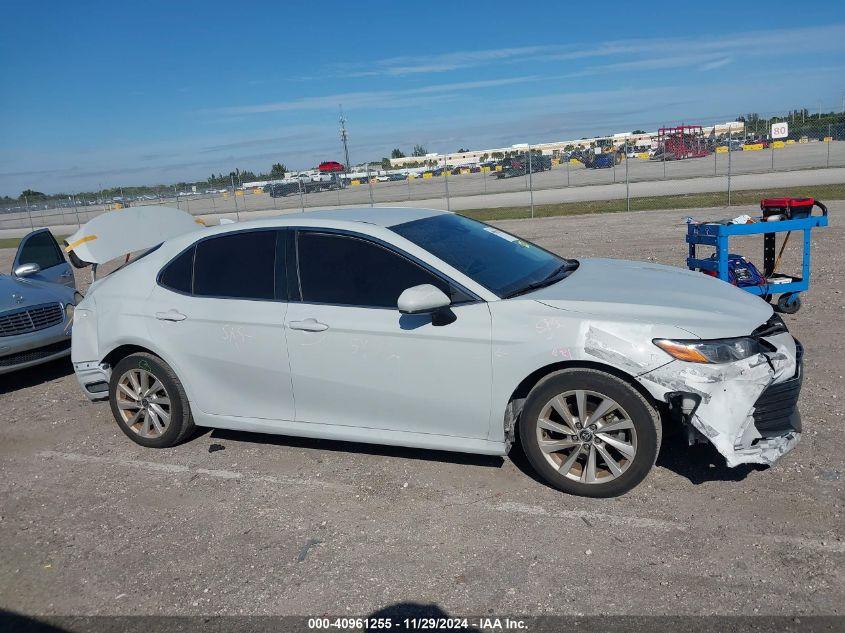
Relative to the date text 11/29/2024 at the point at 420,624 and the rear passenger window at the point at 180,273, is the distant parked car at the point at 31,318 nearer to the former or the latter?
the rear passenger window at the point at 180,273

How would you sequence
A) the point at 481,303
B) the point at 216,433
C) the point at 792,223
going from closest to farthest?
the point at 481,303, the point at 216,433, the point at 792,223

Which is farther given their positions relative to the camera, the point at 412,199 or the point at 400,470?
the point at 412,199

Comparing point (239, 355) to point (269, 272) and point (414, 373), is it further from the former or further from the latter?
point (414, 373)

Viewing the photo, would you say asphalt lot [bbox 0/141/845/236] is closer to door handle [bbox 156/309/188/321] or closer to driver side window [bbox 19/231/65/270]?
driver side window [bbox 19/231/65/270]

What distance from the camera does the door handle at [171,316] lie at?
5.01 metres

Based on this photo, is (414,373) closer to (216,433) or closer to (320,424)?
(320,424)

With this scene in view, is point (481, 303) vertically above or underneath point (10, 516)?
above

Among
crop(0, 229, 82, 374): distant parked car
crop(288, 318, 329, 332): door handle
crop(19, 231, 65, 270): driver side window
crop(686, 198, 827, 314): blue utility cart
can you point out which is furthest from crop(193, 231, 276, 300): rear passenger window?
crop(19, 231, 65, 270): driver side window

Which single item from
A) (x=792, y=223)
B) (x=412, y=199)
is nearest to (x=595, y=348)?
(x=792, y=223)

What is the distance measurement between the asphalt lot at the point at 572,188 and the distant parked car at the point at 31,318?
738 inches

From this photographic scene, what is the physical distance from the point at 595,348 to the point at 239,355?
7.72 feet

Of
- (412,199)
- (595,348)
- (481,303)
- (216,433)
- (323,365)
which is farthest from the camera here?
(412,199)

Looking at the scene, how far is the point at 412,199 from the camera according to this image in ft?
118

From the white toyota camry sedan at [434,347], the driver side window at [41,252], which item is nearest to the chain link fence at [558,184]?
the driver side window at [41,252]
